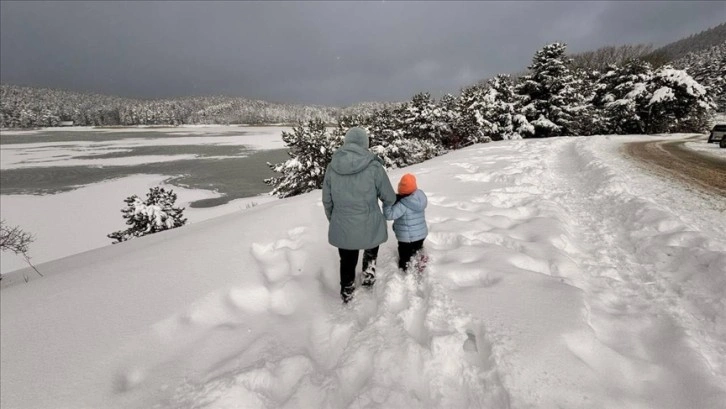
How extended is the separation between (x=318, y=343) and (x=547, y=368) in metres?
1.89

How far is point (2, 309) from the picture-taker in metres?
3.48

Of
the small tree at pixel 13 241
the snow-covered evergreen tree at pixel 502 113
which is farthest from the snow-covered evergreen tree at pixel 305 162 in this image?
the snow-covered evergreen tree at pixel 502 113

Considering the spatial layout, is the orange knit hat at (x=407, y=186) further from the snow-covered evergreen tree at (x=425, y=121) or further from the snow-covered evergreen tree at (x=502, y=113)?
the snow-covered evergreen tree at (x=502, y=113)

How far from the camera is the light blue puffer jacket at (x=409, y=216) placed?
362cm

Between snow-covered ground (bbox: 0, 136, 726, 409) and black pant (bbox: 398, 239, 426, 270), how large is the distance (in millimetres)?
159

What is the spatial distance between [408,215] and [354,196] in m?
0.82

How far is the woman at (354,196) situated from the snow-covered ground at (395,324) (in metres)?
0.65

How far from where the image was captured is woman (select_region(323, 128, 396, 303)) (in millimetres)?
3154

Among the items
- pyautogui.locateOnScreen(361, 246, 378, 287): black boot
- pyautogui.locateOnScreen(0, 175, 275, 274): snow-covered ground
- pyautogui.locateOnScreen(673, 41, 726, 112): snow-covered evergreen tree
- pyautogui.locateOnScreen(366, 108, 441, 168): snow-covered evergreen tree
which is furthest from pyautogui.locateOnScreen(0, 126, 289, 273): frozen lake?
pyautogui.locateOnScreen(673, 41, 726, 112): snow-covered evergreen tree

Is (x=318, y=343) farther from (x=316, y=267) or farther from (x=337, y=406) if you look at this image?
(x=316, y=267)

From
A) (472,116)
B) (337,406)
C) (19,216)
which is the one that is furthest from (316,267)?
(19,216)

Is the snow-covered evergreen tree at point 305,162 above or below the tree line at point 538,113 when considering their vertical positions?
below

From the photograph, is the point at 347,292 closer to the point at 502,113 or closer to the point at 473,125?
the point at 473,125

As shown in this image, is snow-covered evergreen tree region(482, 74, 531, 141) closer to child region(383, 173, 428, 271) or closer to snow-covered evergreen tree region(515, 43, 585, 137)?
snow-covered evergreen tree region(515, 43, 585, 137)
